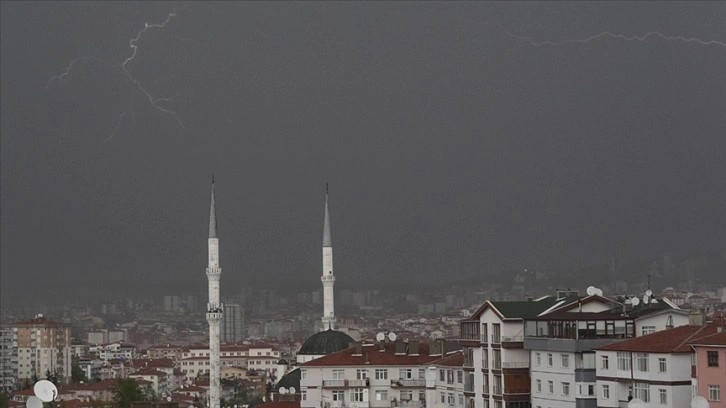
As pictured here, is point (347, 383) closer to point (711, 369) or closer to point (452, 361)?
point (452, 361)

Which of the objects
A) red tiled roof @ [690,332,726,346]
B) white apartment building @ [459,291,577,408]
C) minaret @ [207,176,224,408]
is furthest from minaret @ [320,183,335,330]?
red tiled roof @ [690,332,726,346]

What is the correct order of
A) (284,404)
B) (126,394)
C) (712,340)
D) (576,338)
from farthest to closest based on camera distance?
(126,394)
(284,404)
(576,338)
(712,340)

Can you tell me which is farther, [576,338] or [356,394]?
[356,394]

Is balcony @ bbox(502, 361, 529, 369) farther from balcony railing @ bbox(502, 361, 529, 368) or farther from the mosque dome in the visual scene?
the mosque dome

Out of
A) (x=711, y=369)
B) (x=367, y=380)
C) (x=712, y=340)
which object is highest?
(x=712, y=340)

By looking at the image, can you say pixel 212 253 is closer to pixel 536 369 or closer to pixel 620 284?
pixel 620 284

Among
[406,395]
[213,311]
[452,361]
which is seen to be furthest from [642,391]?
[213,311]

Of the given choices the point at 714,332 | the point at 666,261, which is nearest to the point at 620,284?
the point at 666,261
